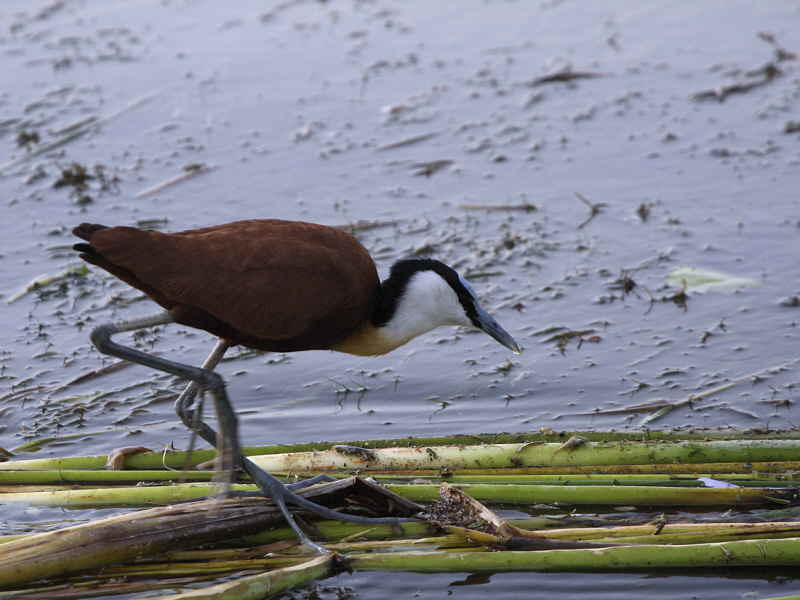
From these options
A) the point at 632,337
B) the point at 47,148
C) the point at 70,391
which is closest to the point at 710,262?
the point at 632,337

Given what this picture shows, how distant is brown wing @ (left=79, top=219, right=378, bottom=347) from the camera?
4.03 m

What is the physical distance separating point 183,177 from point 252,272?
3.80 m

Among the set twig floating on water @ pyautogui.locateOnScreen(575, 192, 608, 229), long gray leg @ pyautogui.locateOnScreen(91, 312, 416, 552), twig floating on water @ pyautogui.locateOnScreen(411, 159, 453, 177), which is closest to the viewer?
long gray leg @ pyautogui.locateOnScreen(91, 312, 416, 552)

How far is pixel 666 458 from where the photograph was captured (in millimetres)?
4227

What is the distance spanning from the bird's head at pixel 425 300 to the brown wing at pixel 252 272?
0.16 meters

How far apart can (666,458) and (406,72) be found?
574cm

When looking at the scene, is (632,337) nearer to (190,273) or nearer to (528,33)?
(190,273)

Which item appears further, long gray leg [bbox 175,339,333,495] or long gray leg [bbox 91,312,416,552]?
long gray leg [bbox 175,339,333,495]

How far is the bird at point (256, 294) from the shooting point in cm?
402

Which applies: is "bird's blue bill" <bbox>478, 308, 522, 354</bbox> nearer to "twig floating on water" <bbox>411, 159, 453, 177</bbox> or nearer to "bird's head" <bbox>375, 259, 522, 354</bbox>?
"bird's head" <bbox>375, 259, 522, 354</bbox>

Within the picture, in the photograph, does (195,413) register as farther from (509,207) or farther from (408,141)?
(408,141)

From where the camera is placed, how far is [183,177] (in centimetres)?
779

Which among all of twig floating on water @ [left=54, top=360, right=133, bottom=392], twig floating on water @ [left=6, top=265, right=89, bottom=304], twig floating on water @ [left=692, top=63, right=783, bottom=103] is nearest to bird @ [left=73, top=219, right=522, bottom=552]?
twig floating on water @ [left=54, top=360, right=133, bottom=392]

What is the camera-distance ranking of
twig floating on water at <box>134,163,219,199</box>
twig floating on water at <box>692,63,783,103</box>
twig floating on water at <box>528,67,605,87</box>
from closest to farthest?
twig floating on water at <box>134,163,219,199</box> → twig floating on water at <box>692,63,783,103</box> → twig floating on water at <box>528,67,605,87</box>
